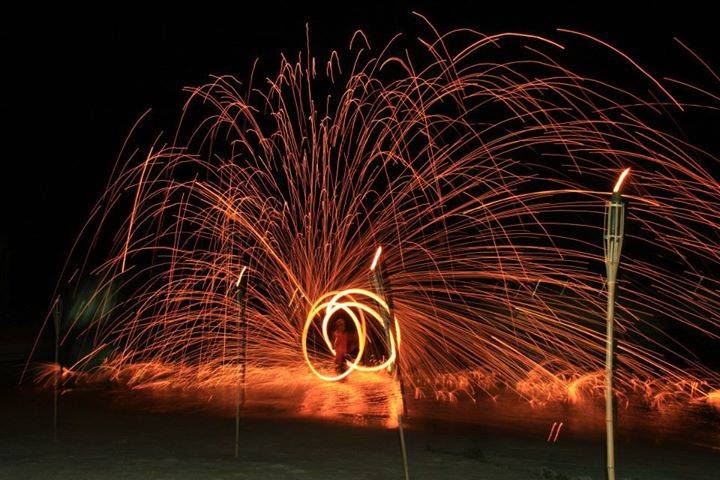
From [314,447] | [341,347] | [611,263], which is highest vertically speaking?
[341,347]

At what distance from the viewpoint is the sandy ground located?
31.7ft

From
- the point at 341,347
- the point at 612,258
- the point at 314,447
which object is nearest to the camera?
the point at 612,258

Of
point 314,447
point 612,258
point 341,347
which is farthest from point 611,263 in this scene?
point 341,347

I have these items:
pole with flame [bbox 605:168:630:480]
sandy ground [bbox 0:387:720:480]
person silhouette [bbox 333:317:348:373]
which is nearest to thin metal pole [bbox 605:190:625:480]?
pole with flame [bbox 605:168:630:480]

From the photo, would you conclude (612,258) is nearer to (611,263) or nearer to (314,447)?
(611,263)

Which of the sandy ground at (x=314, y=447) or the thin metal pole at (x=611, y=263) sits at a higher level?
the thin metal pole at (x=611, y=263)

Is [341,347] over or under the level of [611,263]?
over

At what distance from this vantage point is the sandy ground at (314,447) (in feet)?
31.7

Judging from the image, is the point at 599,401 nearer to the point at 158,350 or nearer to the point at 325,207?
the point at 325,207

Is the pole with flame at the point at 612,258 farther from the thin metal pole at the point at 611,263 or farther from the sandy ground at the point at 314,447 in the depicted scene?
the sandy ground at the point at 314,447

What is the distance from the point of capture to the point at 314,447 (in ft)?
36.7

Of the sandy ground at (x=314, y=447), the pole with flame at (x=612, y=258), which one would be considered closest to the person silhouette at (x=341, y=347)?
the sandy ground at (x=314, y=447)

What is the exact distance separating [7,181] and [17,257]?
1189cm

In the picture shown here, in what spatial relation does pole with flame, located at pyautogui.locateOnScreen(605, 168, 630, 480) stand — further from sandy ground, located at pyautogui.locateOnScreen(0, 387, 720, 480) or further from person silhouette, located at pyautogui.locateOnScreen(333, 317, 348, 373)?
person silhouette, located at pyautogui.locateOnScreen(333, 317, 348, 373)
